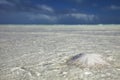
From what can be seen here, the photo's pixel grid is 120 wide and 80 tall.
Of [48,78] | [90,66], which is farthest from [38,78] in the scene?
[90,66]

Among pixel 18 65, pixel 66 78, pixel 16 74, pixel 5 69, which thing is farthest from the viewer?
pixel 18 65

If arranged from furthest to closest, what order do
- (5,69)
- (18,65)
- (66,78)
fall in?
(18,65), (5,69), (66,78)

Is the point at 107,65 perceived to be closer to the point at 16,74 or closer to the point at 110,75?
the point at 110,75

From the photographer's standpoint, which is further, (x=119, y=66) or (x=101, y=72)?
(x=119, y=66)

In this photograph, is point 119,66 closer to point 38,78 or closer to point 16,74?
point 38,78

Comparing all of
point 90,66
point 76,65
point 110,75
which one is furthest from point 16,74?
point 110,75

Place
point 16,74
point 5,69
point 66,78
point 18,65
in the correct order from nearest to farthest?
point 66,78 → point 16,74 → point 5,69 → point 18,65

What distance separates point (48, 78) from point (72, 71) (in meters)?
1.07

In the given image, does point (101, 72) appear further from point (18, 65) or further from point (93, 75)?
point (18, 65)

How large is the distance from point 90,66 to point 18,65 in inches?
119

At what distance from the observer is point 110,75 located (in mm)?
5875

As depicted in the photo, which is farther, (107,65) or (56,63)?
(56,63)

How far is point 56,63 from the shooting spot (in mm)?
7523

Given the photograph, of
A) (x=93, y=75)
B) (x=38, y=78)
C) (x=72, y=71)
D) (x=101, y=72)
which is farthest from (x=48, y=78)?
(x=101, y=72)
